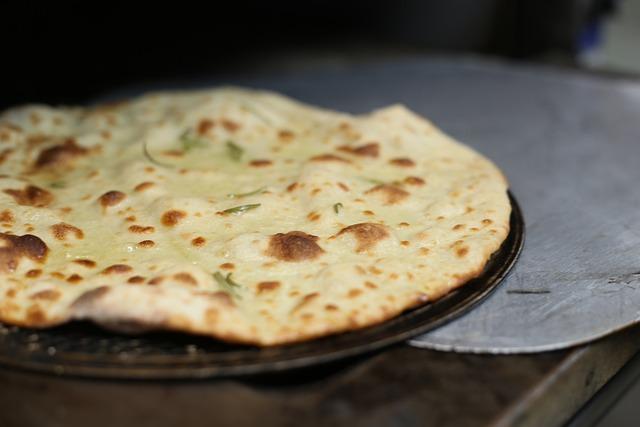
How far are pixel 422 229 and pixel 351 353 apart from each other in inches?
20.2

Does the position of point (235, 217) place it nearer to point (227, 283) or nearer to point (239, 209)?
point (239, 209)

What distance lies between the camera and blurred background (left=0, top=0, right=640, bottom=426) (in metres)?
3.61

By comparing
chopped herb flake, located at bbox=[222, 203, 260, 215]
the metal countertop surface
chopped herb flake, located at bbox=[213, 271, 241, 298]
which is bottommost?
the metal countertop surface

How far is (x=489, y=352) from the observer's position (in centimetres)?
146

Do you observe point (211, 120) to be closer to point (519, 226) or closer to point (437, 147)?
point (437, 147)

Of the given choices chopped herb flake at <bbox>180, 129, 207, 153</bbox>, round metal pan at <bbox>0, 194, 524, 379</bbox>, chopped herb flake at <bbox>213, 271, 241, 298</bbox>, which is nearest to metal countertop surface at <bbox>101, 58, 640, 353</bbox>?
round metal pan at <bbox>0, 194, 524, 379</bbox>

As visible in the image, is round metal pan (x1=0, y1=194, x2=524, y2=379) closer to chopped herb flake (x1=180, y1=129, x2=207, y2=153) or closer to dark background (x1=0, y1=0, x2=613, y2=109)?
chopped herb flake (x1=180, y1=129, x2=207, y2=153)

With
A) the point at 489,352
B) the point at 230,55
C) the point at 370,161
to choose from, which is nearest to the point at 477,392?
the point at 489,352

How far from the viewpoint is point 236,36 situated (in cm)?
480

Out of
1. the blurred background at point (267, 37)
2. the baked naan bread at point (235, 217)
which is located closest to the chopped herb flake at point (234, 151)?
the baked naan bread at point (235, 217)

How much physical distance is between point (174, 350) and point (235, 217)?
503 millimetres

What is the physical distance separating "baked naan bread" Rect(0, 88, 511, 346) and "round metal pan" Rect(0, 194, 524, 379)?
0.08 feet

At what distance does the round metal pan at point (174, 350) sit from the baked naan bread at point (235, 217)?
3 centimetres

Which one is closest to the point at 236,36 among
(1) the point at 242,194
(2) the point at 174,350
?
(1) the point at 242,194
